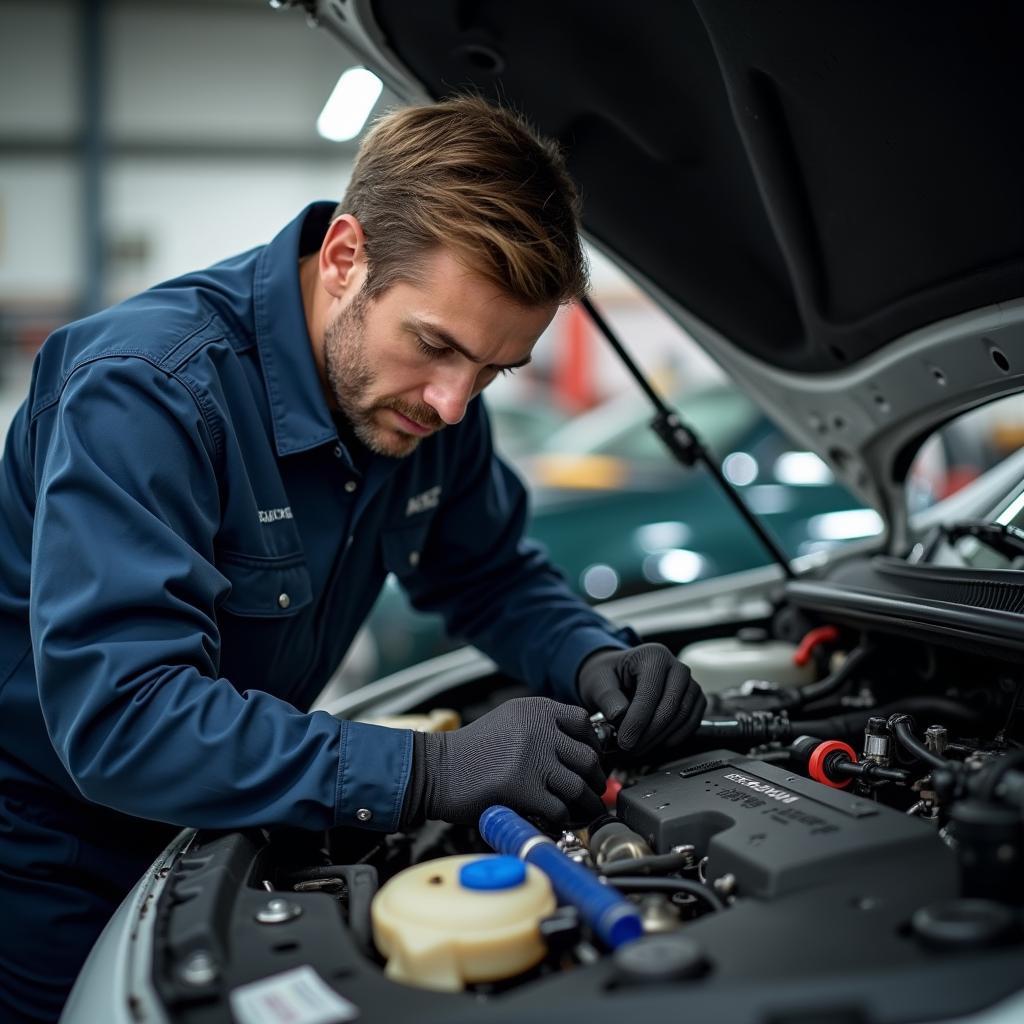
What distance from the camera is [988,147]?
3.68 ft

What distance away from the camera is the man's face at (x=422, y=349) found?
123 cm

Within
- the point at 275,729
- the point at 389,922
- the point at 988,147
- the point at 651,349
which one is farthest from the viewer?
the point at 651,349

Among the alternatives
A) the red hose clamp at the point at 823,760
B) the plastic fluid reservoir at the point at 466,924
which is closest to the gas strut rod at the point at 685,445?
the red hose clamp at the point at 823,760

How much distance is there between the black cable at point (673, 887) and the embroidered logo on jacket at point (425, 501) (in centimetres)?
77

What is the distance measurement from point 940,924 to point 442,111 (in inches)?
42.0

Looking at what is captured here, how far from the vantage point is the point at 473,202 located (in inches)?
48.5

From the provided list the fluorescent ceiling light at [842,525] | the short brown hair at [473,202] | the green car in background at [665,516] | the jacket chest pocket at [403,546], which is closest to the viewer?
the short brown hair at [473,202]

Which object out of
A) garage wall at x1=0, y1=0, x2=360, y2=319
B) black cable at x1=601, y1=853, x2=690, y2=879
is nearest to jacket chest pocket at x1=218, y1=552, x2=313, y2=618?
black cable at x1=601, y1=853, x2=690, y2=879

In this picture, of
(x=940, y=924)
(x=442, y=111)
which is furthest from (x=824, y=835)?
(x=442, y=111)

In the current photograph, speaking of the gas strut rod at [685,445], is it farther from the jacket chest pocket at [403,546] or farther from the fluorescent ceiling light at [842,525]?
the fluorescent ceiling light at [842,525]

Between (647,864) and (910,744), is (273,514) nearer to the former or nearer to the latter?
(647,864)

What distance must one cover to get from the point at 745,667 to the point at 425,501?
0.55 metres

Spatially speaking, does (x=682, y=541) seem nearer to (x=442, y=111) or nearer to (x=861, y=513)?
(x=861, y=513)

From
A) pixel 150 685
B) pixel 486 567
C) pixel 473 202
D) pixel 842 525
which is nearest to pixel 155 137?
pixel 842 525
